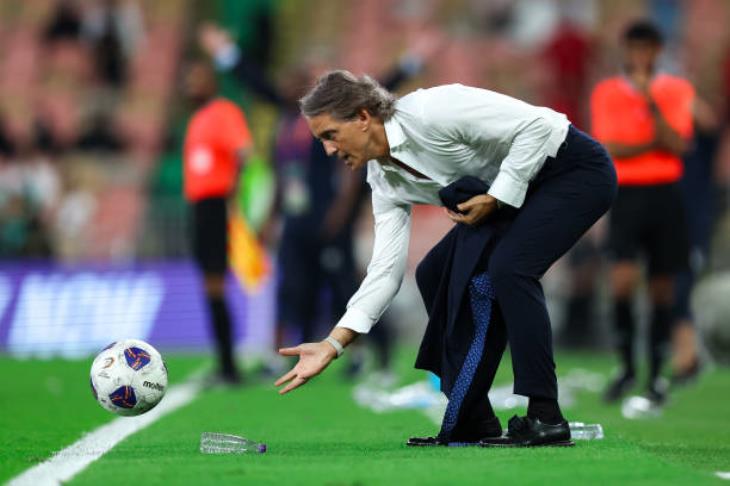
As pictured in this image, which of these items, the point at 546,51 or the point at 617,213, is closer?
the point at 617,213

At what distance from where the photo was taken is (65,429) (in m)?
6.39

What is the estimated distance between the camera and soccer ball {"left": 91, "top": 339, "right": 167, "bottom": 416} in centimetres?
558

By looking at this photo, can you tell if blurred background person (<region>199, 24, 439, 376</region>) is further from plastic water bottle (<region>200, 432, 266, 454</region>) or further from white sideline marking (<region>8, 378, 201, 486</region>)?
plastic water bottle (<region>200, 432, 266, 454</region>)

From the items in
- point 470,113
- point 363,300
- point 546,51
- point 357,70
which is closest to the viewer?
point 470,113

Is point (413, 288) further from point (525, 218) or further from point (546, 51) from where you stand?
point (525, 218)

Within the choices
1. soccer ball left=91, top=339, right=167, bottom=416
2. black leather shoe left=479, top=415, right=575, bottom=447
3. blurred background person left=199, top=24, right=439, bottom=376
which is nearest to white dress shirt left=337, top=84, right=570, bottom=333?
black leather shoe left=479, top=415, right=575, bottom=447

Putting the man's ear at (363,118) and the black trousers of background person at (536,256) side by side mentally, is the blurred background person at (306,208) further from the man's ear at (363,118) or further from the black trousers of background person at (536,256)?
the man's ear at (363,118)

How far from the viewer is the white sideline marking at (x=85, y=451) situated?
438 centimetres

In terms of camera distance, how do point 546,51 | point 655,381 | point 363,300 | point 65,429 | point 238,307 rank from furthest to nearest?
1. point 546,51
2. point 238,307
3. point 655,381
4. point 65,429
5. point 363,300

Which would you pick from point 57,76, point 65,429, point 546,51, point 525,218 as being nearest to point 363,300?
point 525,218

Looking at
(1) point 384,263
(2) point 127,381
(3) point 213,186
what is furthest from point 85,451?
(3) point 213,186

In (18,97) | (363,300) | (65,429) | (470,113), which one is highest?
(18,97)

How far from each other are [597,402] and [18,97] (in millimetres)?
15871

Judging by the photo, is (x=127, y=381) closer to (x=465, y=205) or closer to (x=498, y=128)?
(x=465, y=205)
